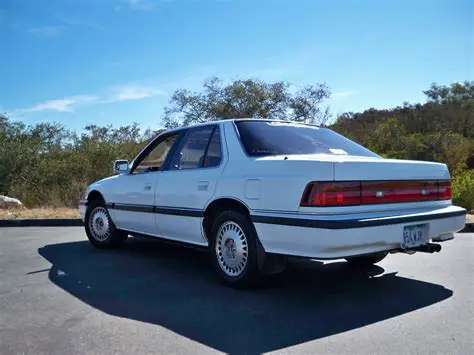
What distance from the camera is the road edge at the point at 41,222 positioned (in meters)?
10.2

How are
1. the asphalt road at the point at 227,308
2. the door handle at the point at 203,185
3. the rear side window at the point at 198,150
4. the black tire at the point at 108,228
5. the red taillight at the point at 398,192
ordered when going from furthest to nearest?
the black tire at the point at 108,228, the rear side window at the point at 198,150, the door handle at the point at 203,185, the red taillight at the point at 398,192, the asphalt road at the point at 227,308

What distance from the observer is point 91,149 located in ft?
51.5

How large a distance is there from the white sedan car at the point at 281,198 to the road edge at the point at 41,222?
4.54 m

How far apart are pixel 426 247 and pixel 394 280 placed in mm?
699

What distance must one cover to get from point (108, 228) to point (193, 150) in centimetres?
218

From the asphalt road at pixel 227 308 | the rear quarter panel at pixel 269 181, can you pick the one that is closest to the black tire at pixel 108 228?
the asphalt road at pixel 227 308

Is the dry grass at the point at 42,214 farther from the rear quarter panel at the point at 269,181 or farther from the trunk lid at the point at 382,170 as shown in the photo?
the trunk lid at the point at 382,170

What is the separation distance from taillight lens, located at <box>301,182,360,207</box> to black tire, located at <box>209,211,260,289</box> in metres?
0.71

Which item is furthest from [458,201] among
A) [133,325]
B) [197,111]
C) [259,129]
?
[197,111]

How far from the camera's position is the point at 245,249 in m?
4.57

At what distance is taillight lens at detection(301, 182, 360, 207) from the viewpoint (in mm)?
3926

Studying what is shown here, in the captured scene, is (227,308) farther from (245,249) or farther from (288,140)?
(288,140)

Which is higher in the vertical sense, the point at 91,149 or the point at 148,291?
the point at 91,149

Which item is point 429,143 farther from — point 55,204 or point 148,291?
point 148,291
